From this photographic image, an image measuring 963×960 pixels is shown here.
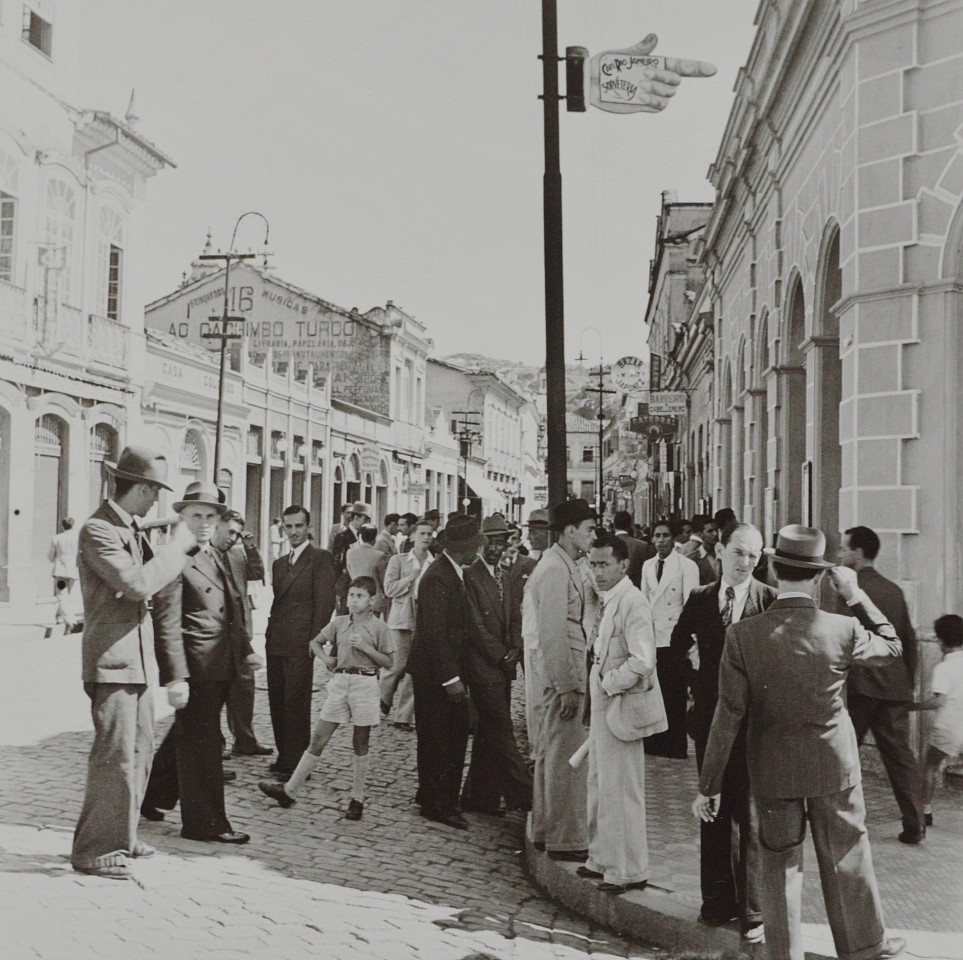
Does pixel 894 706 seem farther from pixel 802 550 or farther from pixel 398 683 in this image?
pixel 398 683

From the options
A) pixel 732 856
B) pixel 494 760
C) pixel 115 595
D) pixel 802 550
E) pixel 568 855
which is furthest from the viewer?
pixel 494 760

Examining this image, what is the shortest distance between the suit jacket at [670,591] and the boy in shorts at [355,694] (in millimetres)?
2994

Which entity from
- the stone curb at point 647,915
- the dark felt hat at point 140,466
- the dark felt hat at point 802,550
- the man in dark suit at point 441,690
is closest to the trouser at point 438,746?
the man in dark suit at point 441,690

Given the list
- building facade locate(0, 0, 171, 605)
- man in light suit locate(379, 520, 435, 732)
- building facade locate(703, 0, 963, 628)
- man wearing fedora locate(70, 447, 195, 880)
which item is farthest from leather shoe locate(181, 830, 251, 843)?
building facade locate(0, 0, 171, 605)

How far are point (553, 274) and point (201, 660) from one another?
3949mm

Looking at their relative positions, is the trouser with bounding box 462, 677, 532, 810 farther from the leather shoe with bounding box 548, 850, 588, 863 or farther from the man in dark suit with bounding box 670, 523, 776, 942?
the leather shoe with bounding box 548, 850, 588, 863

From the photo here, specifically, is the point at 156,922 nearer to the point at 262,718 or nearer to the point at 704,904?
the point at 704,904

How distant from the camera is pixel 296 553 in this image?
8109 mm

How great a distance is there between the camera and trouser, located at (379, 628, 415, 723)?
33.2 feet

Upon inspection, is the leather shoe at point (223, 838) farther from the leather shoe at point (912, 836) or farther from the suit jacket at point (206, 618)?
the leather shoe at point (912, 836)

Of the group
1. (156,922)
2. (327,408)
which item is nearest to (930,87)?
(156,922)

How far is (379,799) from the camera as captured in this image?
291 inches

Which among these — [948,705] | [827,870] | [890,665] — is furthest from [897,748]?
[827,870]

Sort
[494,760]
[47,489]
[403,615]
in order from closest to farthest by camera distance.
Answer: [494,760]
[403,615]
[47,489]
